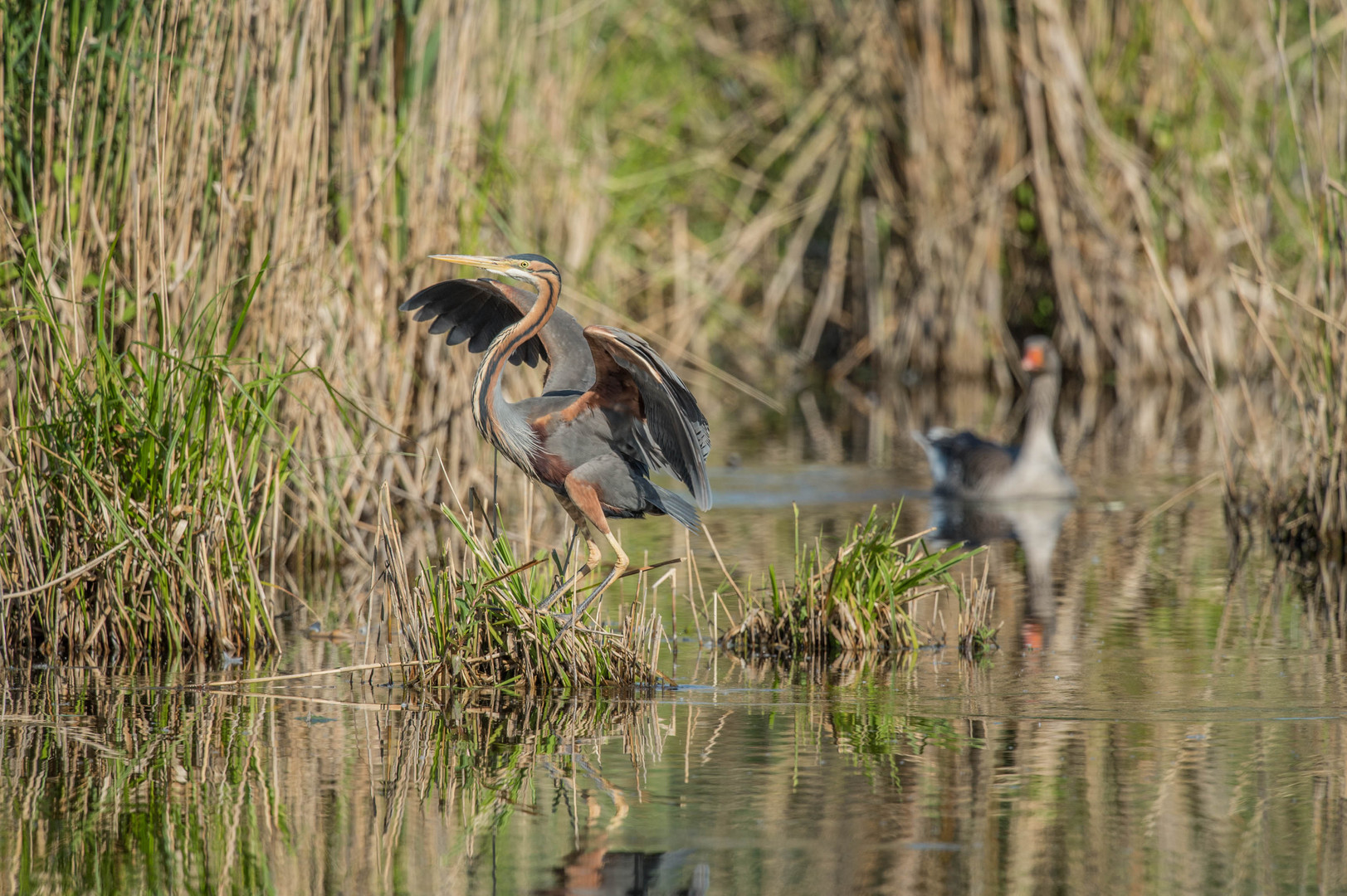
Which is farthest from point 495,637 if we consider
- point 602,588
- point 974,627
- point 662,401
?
point 974,627

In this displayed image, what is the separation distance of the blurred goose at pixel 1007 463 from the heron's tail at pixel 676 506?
431 centimetres

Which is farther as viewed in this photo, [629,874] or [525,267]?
[525,267]

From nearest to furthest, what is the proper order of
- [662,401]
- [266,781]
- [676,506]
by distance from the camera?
[266,781] < [662,401] < [676,506]

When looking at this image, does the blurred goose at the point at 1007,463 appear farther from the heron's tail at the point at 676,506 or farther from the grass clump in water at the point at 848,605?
the heron's tail at the point at 676,506

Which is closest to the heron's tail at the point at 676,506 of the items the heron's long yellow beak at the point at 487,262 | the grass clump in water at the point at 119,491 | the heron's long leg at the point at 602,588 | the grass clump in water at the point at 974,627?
the heron's long leg at the point at 602,588

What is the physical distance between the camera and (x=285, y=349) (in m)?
5.96

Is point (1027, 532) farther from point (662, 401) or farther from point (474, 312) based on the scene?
point (662, 401)

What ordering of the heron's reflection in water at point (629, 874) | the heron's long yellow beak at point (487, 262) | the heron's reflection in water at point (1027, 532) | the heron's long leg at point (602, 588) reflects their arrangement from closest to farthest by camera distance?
the heron's reflection in water at point (629, 874) < the heron's long leg at point (602, 588) < the heron's long yellow beak at point (487, 262) < the heron's reflection in water at point (1027, 532)

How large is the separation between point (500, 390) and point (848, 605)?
1.30m

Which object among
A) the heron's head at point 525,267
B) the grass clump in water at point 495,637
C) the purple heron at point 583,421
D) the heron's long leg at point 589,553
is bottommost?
the grass clump in water at point 495,637

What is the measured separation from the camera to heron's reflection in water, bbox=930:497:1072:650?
593cm

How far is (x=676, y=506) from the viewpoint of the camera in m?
5.03

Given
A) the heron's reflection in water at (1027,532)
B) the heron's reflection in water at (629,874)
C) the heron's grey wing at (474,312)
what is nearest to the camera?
the heron's reflection in water at (629,874)

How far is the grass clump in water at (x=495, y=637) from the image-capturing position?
4.76 m
